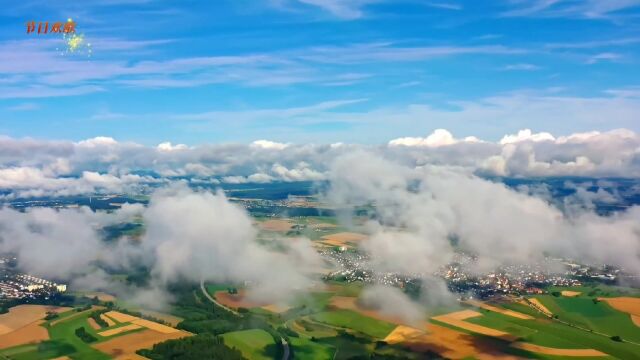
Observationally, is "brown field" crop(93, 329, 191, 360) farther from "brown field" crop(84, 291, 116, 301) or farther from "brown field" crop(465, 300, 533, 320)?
"brown field" crop(465, 300, 533, 320)

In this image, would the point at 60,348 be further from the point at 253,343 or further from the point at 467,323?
the point at 467,323

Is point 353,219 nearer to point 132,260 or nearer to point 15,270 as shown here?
point 132,260

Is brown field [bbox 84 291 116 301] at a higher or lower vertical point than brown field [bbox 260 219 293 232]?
lower

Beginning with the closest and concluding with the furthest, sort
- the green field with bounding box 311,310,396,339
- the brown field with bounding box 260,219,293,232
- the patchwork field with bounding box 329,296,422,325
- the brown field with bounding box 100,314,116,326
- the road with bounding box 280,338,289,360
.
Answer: the road with bounding box 280,338,289,360 → the green field with bounding box 311,310,396,339 → the patchwork field with bounding box 329,296,422,325 → the brown field with bounding box 100,314,116,326 → the brown field with bounding box 260,219,293,232

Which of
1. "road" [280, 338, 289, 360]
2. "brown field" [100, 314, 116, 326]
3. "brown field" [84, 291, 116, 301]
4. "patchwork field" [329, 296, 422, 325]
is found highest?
"patchwork field" [329, 296, 422, 325]

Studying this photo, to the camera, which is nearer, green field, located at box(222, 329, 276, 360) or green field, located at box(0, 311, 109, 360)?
green field, located at box(0, 311, 109, 360)

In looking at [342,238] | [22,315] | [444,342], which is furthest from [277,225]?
[444,342]

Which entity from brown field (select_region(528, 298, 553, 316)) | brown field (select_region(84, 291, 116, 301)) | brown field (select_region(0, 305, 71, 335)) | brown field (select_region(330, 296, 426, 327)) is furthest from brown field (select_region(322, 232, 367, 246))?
brown field (select_region(0, 305, 71, 335))

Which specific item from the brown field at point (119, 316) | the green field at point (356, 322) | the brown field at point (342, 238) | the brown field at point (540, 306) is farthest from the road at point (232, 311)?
the brown field at point (342, 238)
